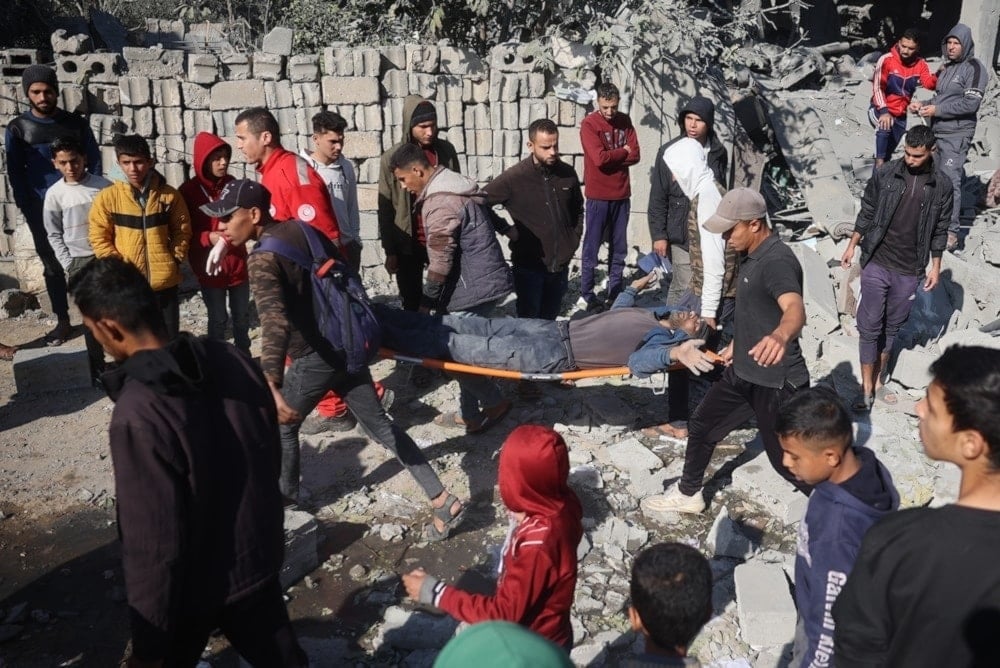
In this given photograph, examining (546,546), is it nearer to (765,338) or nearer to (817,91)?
(765,338)

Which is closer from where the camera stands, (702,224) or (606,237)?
(702,224)

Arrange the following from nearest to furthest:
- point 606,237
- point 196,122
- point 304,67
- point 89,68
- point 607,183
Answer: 1. point 607,183
2. point 606,237
3. point 89,68
4. point 304,67
5. point 196,122

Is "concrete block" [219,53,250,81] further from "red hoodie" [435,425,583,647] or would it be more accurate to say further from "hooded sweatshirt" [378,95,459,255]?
"red hoodie" [435,425,583,647]

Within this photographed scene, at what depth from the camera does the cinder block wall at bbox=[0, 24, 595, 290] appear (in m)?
7.83

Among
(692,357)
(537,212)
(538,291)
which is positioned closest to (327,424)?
(538,291)

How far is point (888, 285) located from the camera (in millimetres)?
5676

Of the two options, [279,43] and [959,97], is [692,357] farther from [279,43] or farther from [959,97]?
[279,43]

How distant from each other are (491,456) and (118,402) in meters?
3.17

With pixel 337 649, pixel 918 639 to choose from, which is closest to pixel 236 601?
pixel 337 649

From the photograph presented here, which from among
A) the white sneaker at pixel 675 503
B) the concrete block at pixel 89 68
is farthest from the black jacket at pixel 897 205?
the concrete block at pixel 89 68

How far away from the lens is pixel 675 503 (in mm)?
4625

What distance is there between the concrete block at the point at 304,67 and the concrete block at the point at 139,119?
53.7 inches

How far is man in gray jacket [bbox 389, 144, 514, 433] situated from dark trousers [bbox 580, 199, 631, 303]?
5.77 ft

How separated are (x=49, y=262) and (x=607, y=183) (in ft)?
14.8
